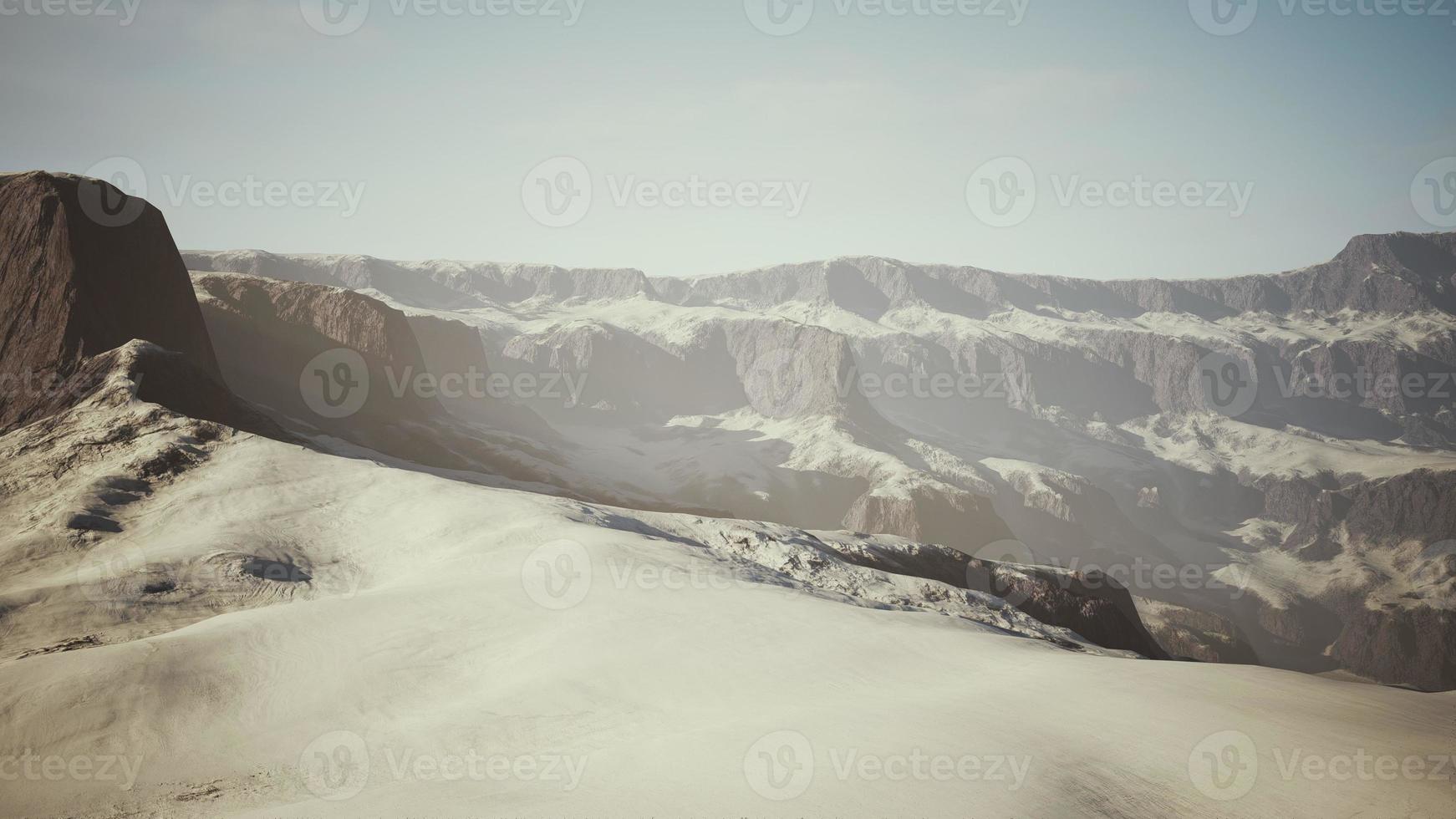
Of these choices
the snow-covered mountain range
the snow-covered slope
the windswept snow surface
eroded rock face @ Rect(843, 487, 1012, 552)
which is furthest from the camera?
the snow-covered slope

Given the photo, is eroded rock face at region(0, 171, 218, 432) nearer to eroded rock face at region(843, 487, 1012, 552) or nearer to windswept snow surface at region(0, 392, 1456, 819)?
windswept snow surface at region(0, 392, 1456, 819)

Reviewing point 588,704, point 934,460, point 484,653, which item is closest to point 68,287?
point 484,653

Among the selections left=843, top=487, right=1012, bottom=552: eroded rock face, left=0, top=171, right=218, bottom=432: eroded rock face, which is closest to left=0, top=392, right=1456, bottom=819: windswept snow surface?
left=0, top=171, right=218, bottom=432: eroded rock face

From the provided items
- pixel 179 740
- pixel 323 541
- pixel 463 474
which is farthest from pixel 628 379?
pixel 179 740

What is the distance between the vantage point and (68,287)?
3288cm

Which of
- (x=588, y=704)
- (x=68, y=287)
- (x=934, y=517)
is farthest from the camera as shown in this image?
(x=934, y=517)

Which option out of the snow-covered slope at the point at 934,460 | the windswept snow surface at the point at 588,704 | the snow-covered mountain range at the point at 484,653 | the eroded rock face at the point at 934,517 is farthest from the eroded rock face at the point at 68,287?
the eroded rock face at the point at 934,517

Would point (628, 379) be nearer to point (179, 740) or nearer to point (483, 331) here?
point (483, 331)

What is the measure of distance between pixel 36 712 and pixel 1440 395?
290051 mm

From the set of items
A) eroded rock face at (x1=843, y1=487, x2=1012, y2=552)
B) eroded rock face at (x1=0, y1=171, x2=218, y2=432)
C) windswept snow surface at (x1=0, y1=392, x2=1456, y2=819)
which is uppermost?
eroded rock face at (x1=0, y1=171, x2=218, y2=432)

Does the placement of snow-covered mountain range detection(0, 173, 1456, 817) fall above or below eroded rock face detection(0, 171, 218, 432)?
below

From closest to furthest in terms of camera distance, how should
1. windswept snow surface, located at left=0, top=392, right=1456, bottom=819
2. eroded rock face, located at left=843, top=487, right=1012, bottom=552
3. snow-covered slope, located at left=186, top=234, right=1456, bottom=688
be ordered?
windswept snow surface, located at left=0, top=392, right=1456, bottom=819, eroded rock face, located at left=843, top=487, right=1012, bottom=552, snow-covered slope, located at left=186, top=234, right=1456, bottom=688

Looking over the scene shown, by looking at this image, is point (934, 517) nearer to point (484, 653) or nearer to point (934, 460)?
point (934, 460)

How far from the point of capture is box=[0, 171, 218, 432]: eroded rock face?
99.6 feet
